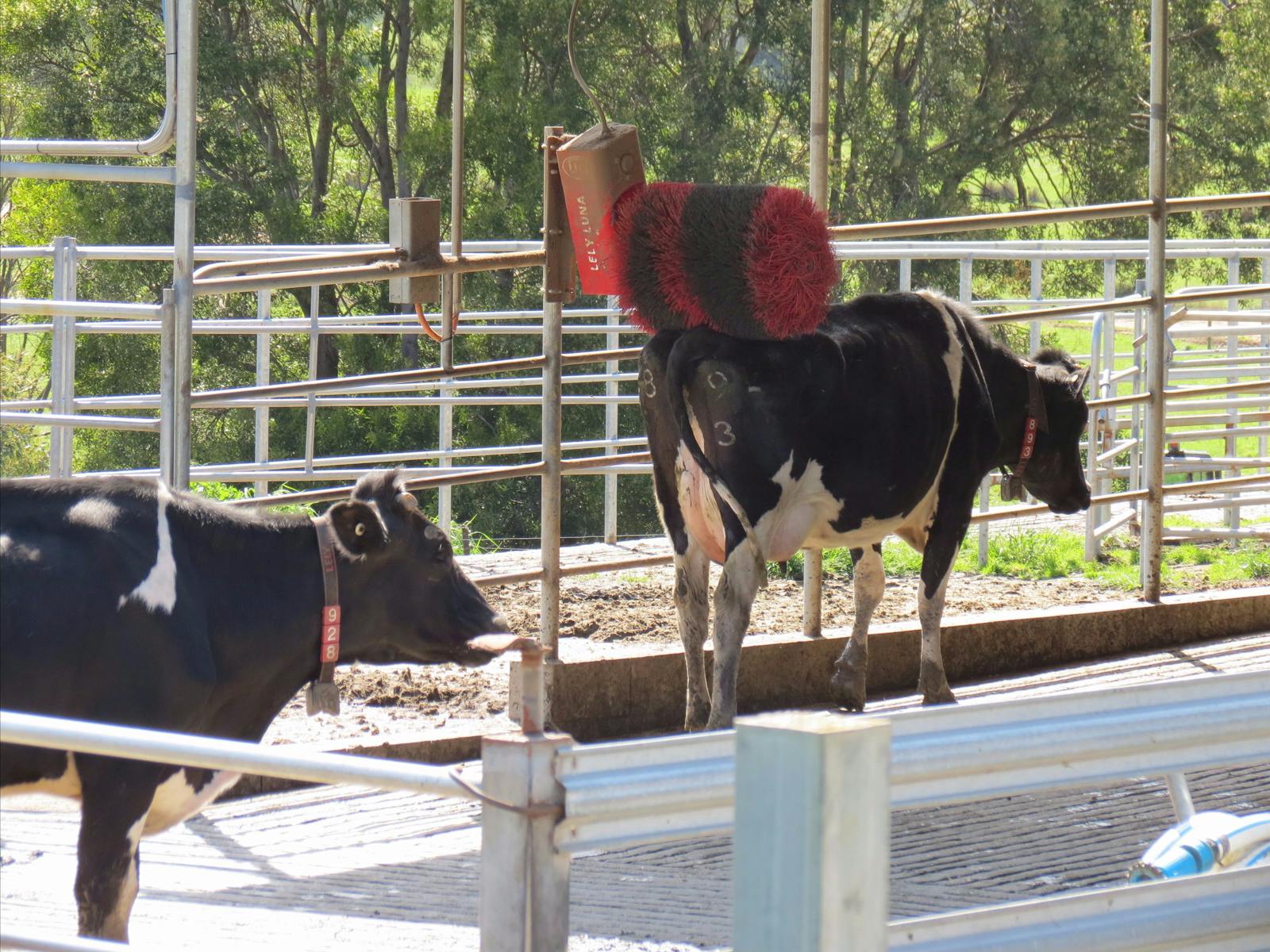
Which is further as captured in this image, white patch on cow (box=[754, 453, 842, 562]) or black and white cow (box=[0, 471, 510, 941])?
white patch on cow (box=[754, 453, 842, 562])

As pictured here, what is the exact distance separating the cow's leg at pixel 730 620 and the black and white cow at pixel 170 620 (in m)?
1.45

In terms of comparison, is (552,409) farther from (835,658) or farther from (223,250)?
(223,250)

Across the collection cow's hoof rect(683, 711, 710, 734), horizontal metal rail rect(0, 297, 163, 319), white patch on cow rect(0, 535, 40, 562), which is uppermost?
horizontal metal rail rect(0, 297, 163, 319)

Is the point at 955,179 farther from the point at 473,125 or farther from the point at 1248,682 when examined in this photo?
the point at 1248,682

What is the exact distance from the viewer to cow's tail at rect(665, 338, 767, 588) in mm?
5754

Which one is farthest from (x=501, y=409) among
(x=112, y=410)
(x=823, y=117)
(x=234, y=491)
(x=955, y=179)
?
(x=823, y=117)

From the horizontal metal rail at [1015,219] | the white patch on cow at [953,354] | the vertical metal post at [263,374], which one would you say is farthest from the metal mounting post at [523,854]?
the vertical metal post at [263,374]

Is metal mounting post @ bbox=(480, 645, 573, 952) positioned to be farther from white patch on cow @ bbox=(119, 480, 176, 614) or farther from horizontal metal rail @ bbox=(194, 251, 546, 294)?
horizontal metal rail @ bbox=(194, 251, 546, 294)

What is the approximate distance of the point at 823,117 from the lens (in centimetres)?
699

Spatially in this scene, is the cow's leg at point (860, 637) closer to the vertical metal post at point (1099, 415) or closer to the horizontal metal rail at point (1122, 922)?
the vertical metal post at point (1099, 415)

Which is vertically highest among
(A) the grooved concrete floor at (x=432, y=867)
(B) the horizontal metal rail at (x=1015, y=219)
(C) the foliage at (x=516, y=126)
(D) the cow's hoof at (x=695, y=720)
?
(C) the foliage at (x=516, y=126)

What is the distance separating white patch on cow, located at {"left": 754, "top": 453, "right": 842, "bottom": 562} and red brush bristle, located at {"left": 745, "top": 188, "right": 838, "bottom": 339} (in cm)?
50

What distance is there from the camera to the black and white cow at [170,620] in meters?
3.70

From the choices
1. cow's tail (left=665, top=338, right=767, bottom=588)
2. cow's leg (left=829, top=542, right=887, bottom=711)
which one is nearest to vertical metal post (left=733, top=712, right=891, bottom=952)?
cow's tail (left=665, top=338, right=767, bottom=588)
